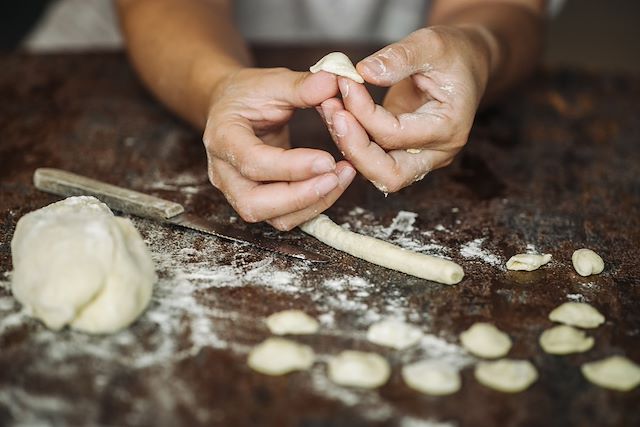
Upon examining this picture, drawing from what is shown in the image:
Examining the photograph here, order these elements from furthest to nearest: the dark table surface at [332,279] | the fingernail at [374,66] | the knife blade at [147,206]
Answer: the knife blade at [147,206]
the fingernail at [374,66]
the dark table surface at [332,279]

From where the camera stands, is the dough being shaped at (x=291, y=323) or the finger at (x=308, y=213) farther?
the finger at (x=308, y=213)

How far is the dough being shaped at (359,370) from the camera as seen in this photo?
3.30 ft

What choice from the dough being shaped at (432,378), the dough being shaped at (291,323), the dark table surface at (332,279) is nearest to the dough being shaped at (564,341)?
the dark table surface at (332,279)

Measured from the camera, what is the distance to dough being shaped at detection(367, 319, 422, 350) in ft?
3.59

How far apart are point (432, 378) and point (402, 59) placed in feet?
1.77

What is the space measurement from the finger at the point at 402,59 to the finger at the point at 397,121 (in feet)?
0.13

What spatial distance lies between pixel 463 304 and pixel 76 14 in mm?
2030

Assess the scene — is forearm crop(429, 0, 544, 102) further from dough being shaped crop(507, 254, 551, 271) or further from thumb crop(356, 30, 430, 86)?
dough being shaped crop(507, 254, 551, 271)

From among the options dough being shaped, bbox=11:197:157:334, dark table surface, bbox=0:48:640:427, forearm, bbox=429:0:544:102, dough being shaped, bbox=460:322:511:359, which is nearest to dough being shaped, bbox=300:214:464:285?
dark table surface, bbox=0:48:640:427

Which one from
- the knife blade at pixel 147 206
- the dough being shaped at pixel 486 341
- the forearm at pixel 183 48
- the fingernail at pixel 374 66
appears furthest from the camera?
the forearm at pixel 183 48

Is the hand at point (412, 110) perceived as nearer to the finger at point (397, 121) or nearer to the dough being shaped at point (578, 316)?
the finger at point (397, 121)

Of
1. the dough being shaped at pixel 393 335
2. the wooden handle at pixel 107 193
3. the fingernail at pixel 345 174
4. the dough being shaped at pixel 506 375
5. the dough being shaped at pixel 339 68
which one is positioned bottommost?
the wooden handle at pixel 107 193

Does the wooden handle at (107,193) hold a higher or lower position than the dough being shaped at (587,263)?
lower

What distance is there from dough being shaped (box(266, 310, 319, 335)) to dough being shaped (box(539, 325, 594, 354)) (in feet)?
1.14
